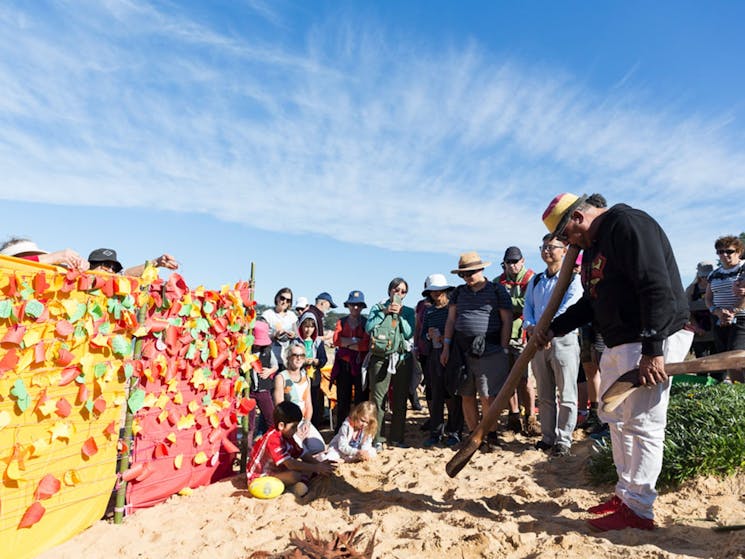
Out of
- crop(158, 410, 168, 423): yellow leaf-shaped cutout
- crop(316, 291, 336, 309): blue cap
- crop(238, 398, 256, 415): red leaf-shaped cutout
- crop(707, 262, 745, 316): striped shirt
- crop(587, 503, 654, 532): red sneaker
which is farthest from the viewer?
crop(316, 291, 336, 309): blue cap

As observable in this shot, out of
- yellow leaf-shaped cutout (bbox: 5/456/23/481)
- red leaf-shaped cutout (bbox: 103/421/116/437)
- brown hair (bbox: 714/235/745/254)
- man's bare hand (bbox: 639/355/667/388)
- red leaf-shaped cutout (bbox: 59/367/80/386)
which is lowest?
yellow leaf-shaped cutout (bbox: 5/456/23/481)

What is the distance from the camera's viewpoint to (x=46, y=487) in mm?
3297

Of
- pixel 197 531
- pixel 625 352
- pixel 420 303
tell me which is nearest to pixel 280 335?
pixel 420 303

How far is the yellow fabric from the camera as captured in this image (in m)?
3.09

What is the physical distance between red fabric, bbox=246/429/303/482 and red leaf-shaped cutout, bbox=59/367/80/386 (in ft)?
6.17

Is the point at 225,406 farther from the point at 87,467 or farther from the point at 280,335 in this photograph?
the point at 280,335

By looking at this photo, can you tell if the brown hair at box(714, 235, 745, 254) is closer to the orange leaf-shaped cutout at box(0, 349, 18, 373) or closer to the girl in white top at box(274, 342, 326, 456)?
the girl in white top at box(274, 342, 326, 456)

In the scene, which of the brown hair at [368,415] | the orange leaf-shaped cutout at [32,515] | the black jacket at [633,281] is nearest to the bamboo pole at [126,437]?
the orange leaf-shaped cutout at [32,515]

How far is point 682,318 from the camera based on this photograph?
10.2ft

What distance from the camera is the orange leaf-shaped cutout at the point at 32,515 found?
125 inches

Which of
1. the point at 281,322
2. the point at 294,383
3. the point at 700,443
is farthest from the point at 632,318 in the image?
the point at 281,322

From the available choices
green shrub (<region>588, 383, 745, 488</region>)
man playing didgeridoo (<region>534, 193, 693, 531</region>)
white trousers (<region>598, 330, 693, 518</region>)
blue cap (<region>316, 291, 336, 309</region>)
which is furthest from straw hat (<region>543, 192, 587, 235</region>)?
blue cap (<region>316, 291, 336, 309</region>)

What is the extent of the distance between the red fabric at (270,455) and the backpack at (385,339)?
1516 millimetres

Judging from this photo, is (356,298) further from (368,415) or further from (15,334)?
(15,334)
